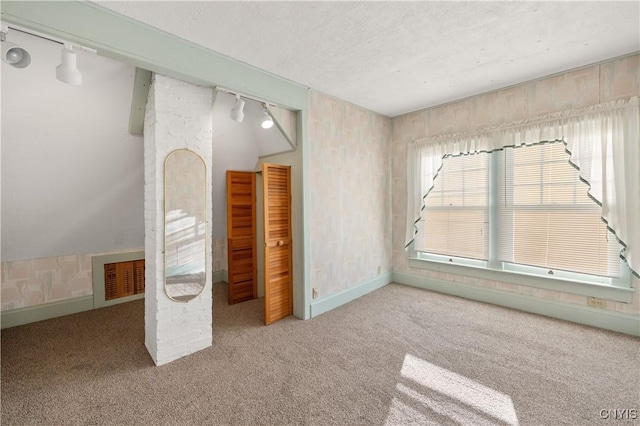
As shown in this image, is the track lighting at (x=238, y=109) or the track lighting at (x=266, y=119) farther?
the track lighting at (x=266, y=119)

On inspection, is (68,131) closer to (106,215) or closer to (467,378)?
(106,215)

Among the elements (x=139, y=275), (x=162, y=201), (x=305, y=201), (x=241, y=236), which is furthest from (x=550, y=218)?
(x=139, y=275)

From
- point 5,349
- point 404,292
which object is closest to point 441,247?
point 404,292

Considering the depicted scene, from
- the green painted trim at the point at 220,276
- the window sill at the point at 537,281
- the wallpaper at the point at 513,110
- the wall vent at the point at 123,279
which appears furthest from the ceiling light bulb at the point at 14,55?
the window sill at the point at 537,281

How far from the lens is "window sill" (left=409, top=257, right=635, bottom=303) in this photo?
269cm

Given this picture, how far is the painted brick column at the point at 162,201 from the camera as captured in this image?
2.24m

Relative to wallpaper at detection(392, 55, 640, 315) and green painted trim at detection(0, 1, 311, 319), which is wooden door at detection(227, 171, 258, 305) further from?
wallpaper at detection(392, 55, 640, 315)

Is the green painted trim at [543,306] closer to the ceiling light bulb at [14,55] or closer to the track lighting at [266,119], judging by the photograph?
the track lighting at [266,119]

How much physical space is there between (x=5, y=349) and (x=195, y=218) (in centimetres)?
214

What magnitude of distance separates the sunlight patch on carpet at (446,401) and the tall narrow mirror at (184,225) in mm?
1865

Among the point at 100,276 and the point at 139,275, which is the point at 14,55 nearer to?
the point at 100,276

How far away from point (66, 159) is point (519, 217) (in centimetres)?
501

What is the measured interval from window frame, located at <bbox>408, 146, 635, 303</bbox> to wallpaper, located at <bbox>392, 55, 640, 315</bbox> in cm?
7

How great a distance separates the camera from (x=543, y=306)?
311 cm
